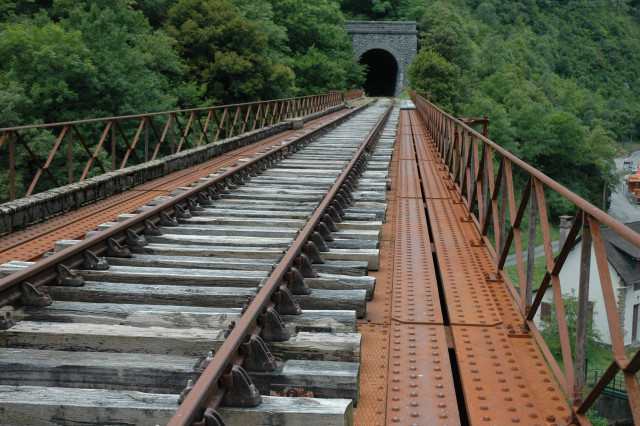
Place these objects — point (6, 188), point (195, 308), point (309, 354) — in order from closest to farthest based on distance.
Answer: point (309, 354)
point (195, 308)
point (6, 188)

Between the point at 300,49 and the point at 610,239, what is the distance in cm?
3154

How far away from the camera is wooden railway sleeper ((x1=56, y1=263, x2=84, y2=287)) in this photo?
4695 millimetres

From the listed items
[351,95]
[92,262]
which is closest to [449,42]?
[351,95]

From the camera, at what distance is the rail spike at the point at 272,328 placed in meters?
3.67

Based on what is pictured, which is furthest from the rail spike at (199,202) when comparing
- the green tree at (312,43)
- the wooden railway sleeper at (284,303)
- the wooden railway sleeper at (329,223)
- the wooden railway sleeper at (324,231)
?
the green tree at (312,43)

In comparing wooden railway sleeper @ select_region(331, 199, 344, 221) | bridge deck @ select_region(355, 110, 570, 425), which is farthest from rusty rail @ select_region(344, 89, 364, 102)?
bridge deck @ select_region(355, 110, 570, 425)

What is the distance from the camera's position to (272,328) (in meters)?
3.70

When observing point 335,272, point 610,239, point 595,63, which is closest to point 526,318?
point 335,272

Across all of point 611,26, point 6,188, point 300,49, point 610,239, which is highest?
point 611,26

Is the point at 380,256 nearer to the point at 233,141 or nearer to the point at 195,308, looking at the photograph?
the point at 195,308

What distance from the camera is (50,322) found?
13.1ft

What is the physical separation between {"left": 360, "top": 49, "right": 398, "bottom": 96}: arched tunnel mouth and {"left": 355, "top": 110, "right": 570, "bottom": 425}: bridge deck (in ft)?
248

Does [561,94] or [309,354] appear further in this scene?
[561,94]

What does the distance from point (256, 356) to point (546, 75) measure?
11136cm
